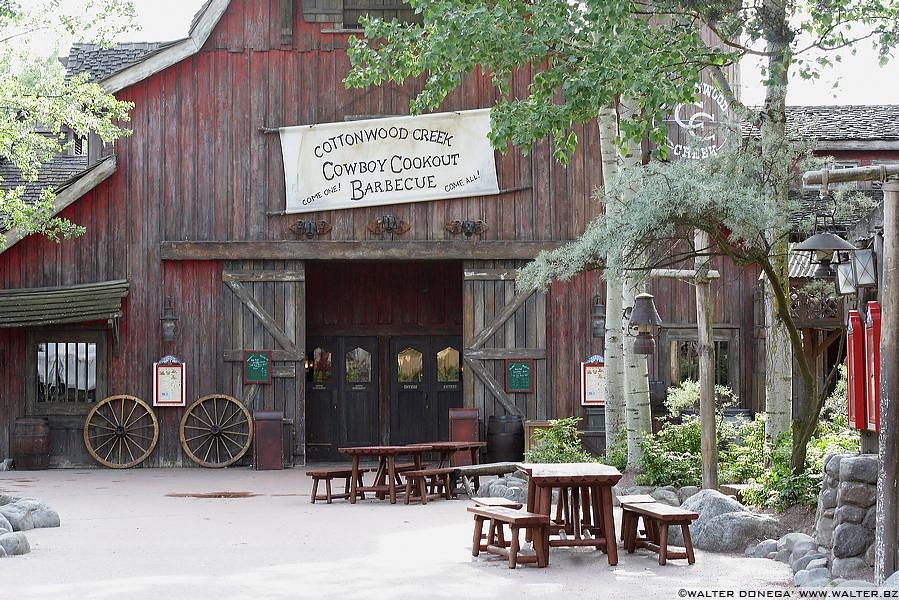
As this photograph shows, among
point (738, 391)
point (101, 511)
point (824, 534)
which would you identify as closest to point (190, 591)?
point (824, 534)

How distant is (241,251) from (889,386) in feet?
42.0

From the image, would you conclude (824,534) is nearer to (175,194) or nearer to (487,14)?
(487,14)

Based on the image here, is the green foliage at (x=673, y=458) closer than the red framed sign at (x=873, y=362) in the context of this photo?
No

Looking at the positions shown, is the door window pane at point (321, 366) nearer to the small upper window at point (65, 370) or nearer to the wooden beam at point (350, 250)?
A: the wooden beam at point (350, 250)

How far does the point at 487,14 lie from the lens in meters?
13.5

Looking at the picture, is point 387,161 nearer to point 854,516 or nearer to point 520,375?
point 520,375

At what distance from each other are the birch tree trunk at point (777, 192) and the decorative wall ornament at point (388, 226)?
25.4 feet

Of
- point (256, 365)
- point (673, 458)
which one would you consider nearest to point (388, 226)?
point (256, 365)

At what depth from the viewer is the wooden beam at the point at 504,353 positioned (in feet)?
64.9

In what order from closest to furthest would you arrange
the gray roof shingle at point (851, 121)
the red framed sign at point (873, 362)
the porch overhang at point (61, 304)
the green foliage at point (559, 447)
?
the red framed sign at point (873, 362) → the green foliage at point (559, 447) → the porch overhang at point (61, 304) → the gray roof shingle at point (851, 121)

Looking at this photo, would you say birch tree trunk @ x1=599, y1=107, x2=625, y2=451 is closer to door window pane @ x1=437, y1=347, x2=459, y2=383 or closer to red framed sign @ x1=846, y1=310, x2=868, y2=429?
red framed sign @ x1=846, y1=310, x2=868, y2=429

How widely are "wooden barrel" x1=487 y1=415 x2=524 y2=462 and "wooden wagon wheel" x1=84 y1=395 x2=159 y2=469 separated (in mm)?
5088

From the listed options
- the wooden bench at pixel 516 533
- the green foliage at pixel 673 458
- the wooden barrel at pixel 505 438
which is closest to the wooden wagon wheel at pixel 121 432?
the wooden barrel at pixel 505 438

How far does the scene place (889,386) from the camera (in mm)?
8242
